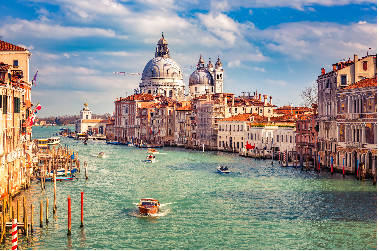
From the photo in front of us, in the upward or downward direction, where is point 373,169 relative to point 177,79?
downward

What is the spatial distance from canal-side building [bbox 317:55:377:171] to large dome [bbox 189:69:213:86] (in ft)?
259

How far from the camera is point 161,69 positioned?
408 ft

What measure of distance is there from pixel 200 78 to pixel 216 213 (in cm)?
9765

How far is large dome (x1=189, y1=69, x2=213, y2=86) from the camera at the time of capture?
397 ft

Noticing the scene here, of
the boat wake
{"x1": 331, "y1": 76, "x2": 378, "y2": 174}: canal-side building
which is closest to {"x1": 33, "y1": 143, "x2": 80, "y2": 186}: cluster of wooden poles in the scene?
the boat wake

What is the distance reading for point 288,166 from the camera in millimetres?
44500

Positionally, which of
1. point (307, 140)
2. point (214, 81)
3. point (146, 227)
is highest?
point (214, 81)

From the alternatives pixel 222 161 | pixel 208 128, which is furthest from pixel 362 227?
pixel 208 128

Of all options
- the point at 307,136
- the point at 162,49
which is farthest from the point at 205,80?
A: the point at 307,136

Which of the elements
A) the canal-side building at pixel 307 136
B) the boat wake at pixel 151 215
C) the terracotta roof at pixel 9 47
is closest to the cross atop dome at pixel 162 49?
the canal-side building at pixel 307 136

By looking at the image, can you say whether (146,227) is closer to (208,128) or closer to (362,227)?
(362,227)

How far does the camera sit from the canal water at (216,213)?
19.6 m

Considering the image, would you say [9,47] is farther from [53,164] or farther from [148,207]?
[148,207]

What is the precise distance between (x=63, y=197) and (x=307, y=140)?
2366cm
